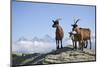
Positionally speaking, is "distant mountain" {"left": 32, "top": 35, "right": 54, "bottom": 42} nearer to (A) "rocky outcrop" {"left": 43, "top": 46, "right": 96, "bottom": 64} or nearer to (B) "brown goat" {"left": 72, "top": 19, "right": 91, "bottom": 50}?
(A) "rocky outcrop" {"left": 43, "top": 46, "right": 96, "bottom": 64}

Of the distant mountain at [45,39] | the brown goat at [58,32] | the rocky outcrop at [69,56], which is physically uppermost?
the brown goat at [58,32]

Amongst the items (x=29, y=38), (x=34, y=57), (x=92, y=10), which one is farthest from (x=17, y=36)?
(x=92, y=10)

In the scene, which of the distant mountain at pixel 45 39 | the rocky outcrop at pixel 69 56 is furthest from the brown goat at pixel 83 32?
the distant mountain at pixel 45 39

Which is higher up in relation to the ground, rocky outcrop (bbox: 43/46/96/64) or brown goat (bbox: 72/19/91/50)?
brown goat (bbox: 72/19/91/50)

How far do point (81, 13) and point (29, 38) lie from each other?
2.26 feet

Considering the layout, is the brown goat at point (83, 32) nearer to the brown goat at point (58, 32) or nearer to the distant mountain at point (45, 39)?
the brown goat at point (58, 32)

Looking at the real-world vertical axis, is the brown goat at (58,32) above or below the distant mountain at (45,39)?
above

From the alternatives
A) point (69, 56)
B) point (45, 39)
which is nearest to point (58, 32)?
point (45, 39)

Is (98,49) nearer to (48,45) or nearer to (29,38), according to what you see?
(48,45)

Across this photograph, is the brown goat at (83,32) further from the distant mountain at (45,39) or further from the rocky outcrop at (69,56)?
the distant mountain at (45,39)

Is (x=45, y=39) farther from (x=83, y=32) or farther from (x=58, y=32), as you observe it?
(x=83, y=32)

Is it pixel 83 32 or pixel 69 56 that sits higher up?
pixel 83 32

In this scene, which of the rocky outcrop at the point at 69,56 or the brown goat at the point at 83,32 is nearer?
the rocky outcrop at the point at 69,56

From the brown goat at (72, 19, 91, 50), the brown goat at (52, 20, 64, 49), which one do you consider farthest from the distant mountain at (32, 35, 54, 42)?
the brown goat at (72, 19, 91, 50)
